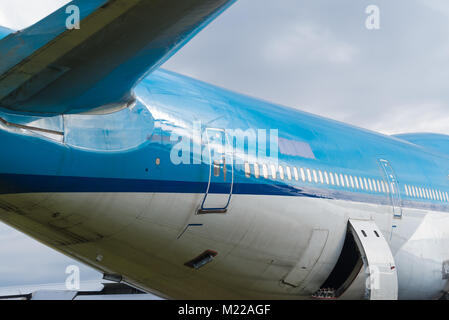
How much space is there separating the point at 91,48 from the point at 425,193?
7.17 meters

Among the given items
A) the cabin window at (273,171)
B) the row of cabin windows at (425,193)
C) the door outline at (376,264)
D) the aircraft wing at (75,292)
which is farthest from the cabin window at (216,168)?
the aircraft wing at (75,292)

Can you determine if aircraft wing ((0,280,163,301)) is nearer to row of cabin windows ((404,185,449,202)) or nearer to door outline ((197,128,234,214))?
door outline ((197,128,234,214))

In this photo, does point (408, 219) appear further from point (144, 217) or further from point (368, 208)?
point (144, 217)

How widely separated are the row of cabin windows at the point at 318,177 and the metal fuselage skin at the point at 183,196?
0.08ft

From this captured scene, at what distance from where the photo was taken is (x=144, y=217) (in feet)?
14.4

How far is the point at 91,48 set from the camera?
2.84 meters

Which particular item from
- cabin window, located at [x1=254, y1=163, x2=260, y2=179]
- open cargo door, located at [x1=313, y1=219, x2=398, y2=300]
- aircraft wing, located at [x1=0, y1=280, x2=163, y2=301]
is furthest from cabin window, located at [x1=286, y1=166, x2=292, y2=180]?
aircraft wing, located at [x1=0, y1=280, x2=163, y2=301]

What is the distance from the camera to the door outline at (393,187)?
7320 mm

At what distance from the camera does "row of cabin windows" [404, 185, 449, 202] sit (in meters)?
7.94

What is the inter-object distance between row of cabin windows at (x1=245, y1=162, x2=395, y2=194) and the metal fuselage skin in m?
0.02

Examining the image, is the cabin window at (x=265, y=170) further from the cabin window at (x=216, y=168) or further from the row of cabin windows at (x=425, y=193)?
the row of cabin windows at (x=425, y=193)

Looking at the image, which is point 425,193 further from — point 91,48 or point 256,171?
point 91,48

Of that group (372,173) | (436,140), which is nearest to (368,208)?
(372,173)

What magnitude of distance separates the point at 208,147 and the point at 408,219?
13.8 ft
